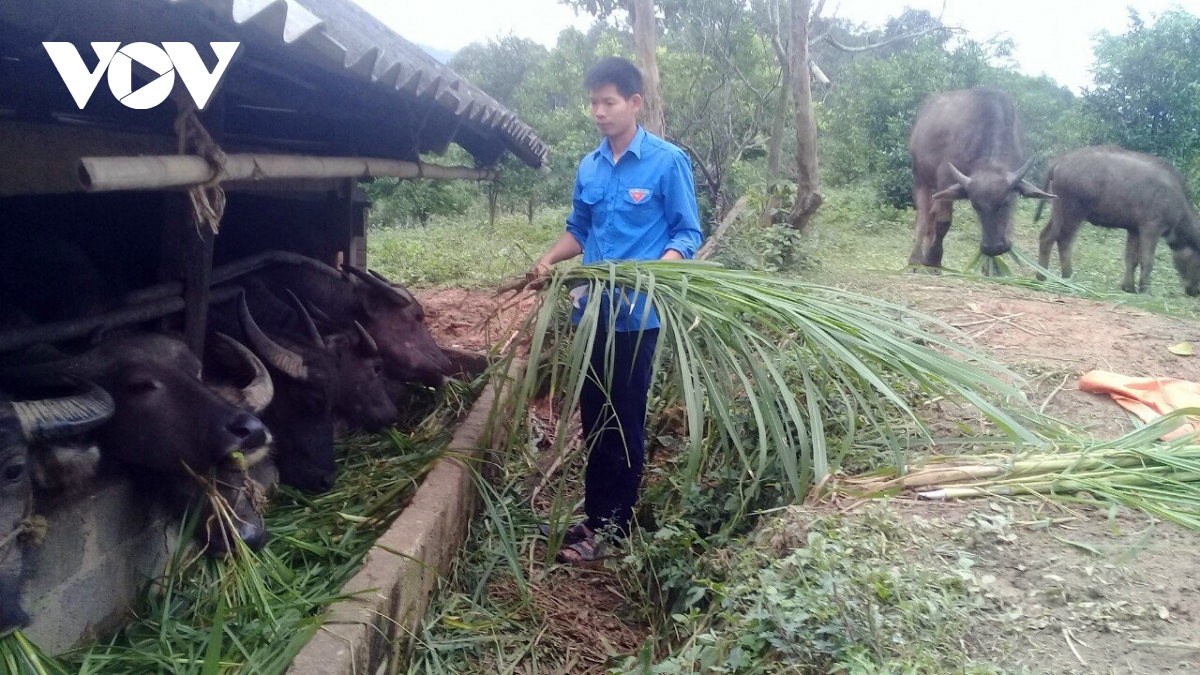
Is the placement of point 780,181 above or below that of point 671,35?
below

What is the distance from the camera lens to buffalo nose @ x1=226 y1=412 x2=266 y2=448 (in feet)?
10.0

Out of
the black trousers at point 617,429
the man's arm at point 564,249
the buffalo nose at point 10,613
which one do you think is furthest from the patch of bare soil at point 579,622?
the buffalo nose at point 10,613

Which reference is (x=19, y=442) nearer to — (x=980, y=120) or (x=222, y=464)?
(x=222, y=464)

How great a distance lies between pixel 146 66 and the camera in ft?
8.62

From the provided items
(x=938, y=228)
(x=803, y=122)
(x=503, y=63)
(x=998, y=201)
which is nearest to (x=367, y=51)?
(x=803, y=122)

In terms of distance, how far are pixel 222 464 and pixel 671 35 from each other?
605 inches

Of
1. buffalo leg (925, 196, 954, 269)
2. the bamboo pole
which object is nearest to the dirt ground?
the bamboo pole

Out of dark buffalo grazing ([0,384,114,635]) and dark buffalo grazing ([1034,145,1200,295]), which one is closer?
dark buffalo grazing ([0,384,114,635])

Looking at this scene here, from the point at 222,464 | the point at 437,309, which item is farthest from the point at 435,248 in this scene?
the point at 222,464

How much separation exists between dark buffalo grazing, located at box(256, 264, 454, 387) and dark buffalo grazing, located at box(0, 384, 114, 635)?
97.9 inches

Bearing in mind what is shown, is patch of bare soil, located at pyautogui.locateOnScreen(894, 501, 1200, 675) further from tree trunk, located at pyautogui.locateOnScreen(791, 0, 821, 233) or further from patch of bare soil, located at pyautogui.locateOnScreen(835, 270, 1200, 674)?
tree trunk, located at pyautogui.locateOnScreen(791, 0, 821, 233)

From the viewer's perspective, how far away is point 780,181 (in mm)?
8086

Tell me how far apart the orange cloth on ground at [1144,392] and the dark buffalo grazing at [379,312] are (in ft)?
11.8

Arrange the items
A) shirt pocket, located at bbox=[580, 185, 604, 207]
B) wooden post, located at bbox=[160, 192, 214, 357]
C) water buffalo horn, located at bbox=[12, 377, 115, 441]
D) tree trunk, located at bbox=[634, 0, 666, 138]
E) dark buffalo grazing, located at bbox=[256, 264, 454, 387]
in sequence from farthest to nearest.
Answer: tree trunk, located at bbox=[634, 0, 666, 138] < dark buffalo grazing, located at bbox=[256, 264, 454, 387] < shirt pocket, located at bbox=[580, 185, 604, 207] < wooden post, located at bbox=[160, 192, 214, 357] < water buffalo horn, located at bbox=[12, 377, 115, 441]
